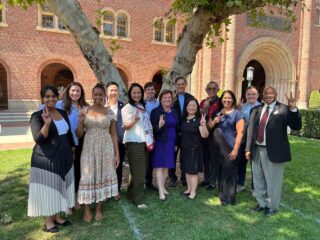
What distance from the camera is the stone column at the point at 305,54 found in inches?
811

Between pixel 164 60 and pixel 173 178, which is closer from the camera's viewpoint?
pixel 173 178

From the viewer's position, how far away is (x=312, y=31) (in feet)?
69.2

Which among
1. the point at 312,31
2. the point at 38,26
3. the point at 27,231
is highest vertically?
the point at 312,31

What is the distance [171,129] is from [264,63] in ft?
64.1

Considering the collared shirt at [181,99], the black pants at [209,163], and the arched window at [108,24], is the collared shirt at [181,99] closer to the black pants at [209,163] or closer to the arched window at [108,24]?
the black pants at [209,163]

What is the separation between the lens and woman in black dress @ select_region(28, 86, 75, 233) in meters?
3.34

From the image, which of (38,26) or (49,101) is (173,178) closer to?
(49,101)

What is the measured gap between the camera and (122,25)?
55.2 ft

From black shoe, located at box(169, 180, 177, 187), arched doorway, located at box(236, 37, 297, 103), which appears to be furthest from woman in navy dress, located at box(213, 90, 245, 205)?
arched doorway, located at box(236, 37, 297, 103)

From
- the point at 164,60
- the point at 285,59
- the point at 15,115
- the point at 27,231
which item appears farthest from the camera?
the point at 285,59

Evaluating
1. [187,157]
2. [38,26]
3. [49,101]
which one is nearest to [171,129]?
[187,157]

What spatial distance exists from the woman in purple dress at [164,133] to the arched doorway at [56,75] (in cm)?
1522

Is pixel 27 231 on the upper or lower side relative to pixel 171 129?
lower

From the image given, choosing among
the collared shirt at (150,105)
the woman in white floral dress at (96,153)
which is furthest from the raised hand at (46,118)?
the collared shirt at (150,105)
